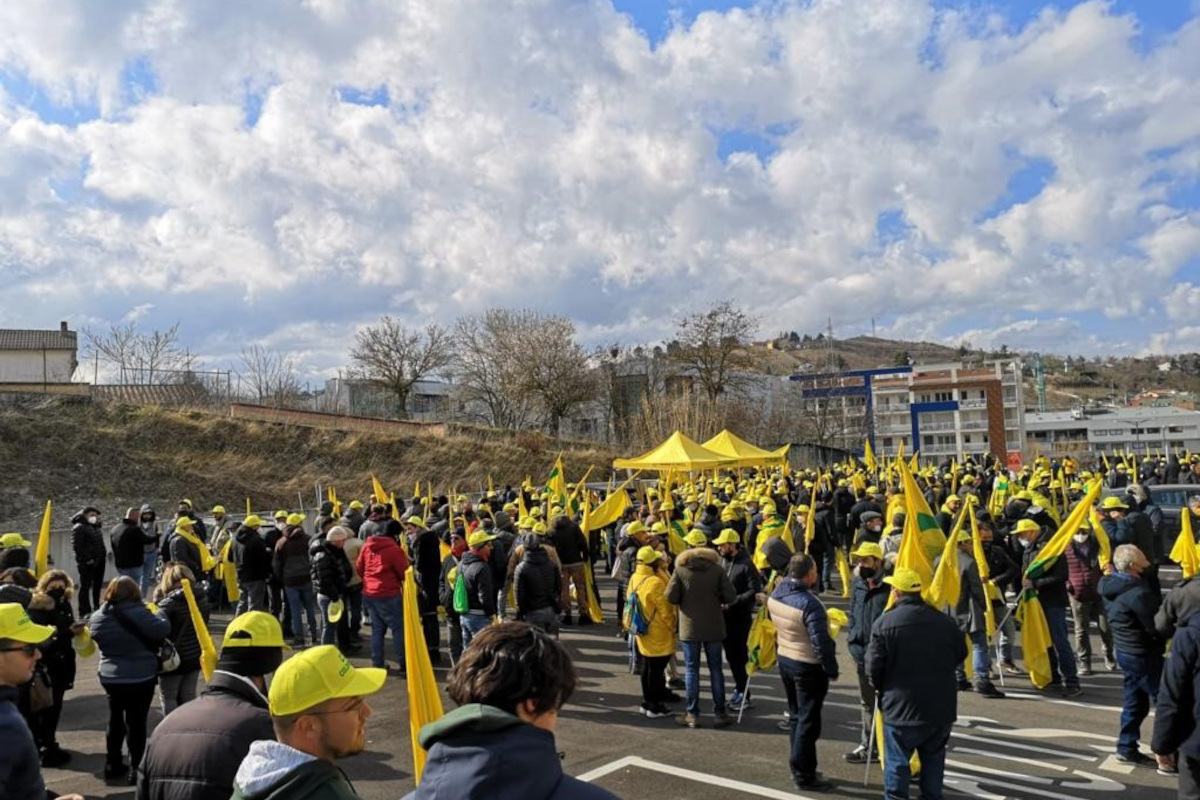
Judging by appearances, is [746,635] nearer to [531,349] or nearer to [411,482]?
[411,482]

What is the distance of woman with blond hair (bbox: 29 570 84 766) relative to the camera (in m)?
7.07

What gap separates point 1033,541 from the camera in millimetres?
9367

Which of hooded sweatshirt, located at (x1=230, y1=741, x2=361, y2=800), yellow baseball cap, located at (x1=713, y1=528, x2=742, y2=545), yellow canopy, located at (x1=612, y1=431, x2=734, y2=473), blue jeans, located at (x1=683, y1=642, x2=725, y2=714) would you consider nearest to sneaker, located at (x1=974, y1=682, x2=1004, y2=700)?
blue jeans, located at (x1=683, y1=642, x2=725, y2=714)

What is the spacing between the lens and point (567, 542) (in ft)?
41.1

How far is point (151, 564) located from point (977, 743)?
15185 mm

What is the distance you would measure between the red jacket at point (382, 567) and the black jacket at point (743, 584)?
3.63 metres

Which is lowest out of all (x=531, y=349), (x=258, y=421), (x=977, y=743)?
(x=977, y=743)

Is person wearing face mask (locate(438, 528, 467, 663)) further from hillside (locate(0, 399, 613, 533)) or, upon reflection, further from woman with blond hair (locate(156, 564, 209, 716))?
hillside (locate(0, 399, 613, 533))

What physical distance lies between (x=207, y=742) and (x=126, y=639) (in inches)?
153

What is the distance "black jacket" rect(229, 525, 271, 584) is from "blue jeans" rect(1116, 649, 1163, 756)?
31.7ft

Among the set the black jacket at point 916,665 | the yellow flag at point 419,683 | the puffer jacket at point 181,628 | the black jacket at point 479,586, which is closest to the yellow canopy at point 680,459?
the black jacket at point 479,586

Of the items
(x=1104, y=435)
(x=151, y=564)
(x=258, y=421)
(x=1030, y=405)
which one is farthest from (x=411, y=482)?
(x=1030, y=405)

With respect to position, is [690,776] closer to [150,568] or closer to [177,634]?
[177,634]

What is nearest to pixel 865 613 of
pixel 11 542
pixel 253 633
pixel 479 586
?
pixel 479 586
